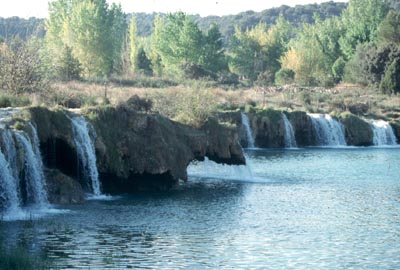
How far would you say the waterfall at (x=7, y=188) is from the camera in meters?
34.8

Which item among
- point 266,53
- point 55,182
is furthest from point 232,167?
point 266,53

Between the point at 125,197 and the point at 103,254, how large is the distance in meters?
13.4

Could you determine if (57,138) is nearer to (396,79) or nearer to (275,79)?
(396,79)

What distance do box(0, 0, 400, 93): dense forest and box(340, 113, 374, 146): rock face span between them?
27.5 meters

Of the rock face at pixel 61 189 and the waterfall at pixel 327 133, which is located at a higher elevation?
the rock face at pixel 61 189

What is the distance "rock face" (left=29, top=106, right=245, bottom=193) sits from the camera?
133 feet

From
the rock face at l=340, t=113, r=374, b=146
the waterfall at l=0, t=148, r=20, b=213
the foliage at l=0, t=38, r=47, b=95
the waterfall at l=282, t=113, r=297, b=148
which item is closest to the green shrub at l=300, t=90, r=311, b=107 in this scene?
the rock face at l=340, t=113, r=374, b=146

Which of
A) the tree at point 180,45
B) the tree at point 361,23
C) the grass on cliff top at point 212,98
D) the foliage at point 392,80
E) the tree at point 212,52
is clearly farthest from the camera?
the tree at point 361,23

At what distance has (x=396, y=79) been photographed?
11225 cm

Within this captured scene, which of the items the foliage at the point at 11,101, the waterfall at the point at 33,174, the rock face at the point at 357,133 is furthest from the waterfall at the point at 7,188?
the rock face at the point at 357,133

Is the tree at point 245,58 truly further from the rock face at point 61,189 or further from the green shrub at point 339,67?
the rock face at point 61,189

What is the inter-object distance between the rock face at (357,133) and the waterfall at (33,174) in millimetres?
48738

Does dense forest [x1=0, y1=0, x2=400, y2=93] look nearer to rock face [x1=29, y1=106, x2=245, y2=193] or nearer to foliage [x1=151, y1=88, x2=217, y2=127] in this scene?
foliage [x1=151, y1=88, x2=217, y2=127]

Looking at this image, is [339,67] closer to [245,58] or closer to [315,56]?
[315,56]
